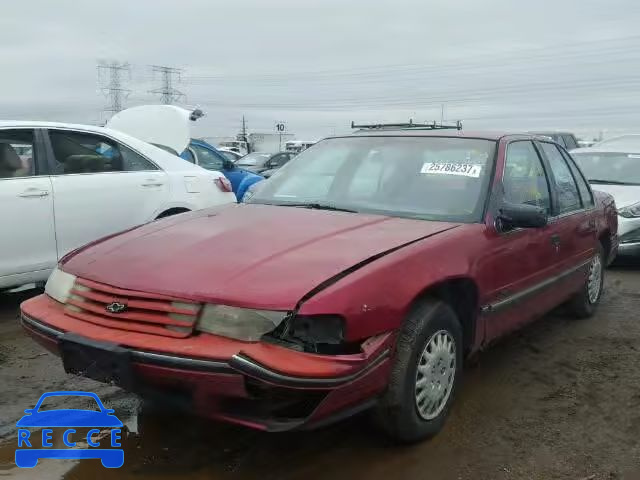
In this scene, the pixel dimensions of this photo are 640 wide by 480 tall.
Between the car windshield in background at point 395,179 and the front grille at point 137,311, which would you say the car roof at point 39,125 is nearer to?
the car windshield in background at point 395,179

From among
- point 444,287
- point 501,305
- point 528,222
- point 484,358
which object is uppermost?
point 528,222

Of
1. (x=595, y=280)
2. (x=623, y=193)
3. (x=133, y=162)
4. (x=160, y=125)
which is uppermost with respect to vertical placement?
(x=160, y=125)

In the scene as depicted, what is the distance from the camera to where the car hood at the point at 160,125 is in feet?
25.5

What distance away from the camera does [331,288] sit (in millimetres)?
2613

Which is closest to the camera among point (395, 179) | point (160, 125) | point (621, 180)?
point (395, 179)

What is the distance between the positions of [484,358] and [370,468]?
1.76 m

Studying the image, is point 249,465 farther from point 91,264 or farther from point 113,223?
point 113,223

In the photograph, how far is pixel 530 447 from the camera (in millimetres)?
3158

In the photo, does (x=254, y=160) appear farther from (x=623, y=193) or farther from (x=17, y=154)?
(x=17, y=154)

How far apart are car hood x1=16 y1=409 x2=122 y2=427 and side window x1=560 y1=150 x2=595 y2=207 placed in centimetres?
378

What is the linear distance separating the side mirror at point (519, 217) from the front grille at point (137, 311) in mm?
1863

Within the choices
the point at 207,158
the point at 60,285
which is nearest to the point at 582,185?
the point at 60,285

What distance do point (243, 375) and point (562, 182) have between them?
10.8 feet

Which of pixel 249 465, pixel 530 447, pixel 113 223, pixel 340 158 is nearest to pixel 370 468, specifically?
pixel 249 465
